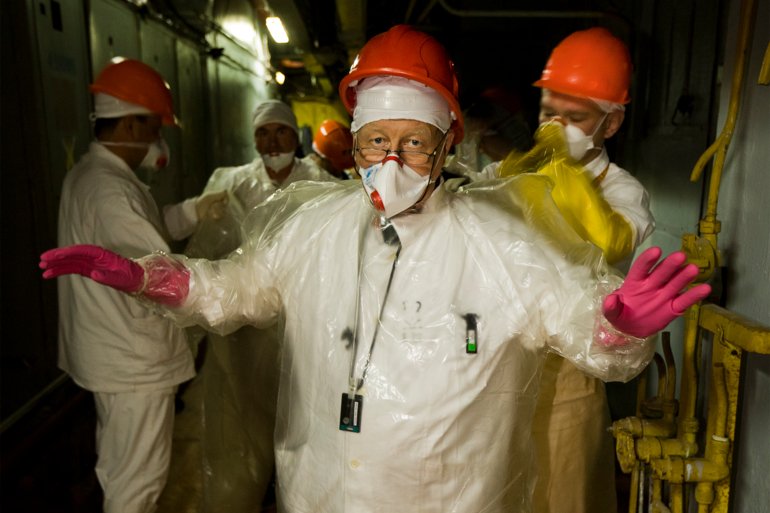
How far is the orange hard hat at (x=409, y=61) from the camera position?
1.22 meters

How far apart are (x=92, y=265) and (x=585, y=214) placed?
1153mm

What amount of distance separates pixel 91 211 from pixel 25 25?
86 centimetres

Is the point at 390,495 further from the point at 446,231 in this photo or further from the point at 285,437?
the point at 446,231

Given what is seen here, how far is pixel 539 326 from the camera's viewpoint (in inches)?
47.5

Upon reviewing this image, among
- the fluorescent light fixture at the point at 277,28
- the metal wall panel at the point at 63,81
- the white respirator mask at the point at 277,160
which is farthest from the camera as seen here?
the fluorescent light fixture at the point at 277,28

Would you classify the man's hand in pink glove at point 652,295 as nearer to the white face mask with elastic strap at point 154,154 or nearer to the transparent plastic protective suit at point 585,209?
the transparent plastic protective suit at point 585,209

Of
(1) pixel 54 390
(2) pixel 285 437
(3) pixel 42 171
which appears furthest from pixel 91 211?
(2) pixel 285 437

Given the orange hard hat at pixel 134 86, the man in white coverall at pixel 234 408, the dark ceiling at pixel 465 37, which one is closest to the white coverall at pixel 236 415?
the man in white coverall at pixel 234 408

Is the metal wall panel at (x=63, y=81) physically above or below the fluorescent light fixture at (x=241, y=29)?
below

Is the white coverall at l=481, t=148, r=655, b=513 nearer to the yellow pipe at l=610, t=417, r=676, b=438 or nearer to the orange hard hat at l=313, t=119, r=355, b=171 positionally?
the yellow pipe at l=610, t=417, r=676, b=438

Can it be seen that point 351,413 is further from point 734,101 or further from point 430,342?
point 734,101

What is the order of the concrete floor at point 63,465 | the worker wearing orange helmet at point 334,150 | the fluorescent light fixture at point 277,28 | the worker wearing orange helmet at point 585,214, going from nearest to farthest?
the worker wearing orange helmet at point 585,214
the concrete floor at point 63,465
the fluorescent light fixture at point 277,28
the worker wearing orange helmet at point 334,150

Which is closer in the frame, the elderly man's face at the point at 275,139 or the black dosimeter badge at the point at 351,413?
the black dosimeter badge at the point at 351,413

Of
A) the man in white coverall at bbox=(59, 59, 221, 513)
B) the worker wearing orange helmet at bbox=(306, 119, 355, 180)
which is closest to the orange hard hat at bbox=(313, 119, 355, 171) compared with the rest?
the worker wearing orange helmet at bbox=(306, 119, 355, 180)
